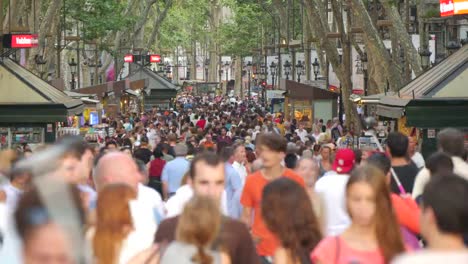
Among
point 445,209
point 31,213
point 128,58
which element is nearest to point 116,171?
point 445,209

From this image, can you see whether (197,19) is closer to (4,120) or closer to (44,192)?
(4,120)

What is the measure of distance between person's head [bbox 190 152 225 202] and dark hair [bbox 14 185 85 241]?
3459 mm

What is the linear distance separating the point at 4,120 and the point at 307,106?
20.0m

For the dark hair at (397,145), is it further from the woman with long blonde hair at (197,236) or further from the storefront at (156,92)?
the storefront at (156,92)

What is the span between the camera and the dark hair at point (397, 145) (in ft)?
34.7

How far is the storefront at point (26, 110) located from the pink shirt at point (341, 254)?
66.0ft

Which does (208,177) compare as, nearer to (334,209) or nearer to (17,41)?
(334,209)

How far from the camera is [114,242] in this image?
6.46 m

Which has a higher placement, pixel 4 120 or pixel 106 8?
pixel 106 8

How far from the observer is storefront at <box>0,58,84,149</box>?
2639 centimetres

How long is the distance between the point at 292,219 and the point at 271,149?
11.3 feet

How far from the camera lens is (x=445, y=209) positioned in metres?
4.85

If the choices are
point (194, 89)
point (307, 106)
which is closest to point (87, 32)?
point (307, 106)

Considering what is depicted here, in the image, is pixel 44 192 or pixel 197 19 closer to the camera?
pixel 44 192
